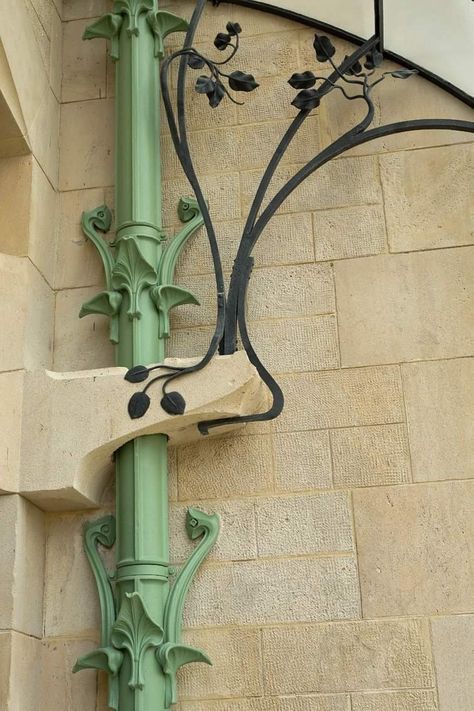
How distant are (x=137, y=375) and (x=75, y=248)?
592 mm

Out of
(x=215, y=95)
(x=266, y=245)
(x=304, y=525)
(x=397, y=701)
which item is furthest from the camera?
(x=266, y=245)

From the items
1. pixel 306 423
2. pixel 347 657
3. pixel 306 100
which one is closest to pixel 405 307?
pixel 306 423

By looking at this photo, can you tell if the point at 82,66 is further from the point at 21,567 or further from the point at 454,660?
the point at 454,660

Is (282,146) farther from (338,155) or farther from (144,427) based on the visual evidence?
(144,427)

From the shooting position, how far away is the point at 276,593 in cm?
289

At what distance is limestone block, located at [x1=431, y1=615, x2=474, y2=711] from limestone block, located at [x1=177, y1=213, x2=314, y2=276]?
3.68 feet

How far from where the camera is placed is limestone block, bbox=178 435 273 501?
9.90ft

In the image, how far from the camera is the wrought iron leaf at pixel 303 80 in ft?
10.2

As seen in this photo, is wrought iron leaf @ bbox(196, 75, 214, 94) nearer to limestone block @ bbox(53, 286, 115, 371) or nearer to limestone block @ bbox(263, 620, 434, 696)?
limestone block @ bbox(53, 286, 115, 371)

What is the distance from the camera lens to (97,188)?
3404 millimetres

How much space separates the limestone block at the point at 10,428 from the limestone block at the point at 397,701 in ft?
3.44

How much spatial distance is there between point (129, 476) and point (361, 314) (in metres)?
0.81

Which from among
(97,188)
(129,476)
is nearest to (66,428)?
(129,476)

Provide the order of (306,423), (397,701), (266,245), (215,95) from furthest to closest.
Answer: (266,245)
(215,95)
(306,423)
(397,701)
